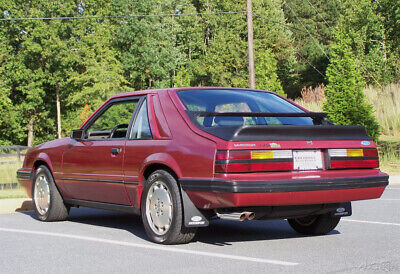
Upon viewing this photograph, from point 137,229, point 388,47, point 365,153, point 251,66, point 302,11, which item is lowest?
point 137,229

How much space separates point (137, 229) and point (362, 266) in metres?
3.35

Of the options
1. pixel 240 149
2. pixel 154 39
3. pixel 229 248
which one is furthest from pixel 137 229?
pixel 154 39

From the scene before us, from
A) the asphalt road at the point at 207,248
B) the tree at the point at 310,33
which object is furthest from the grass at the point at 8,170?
the tree at the point at 310,33

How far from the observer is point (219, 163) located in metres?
5.91

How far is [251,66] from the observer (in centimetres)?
2433

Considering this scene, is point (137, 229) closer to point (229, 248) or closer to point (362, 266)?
point (229, 248)

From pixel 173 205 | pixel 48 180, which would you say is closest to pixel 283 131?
pixel 173 205

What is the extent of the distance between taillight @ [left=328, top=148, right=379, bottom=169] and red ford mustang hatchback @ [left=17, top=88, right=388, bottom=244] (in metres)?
0.01

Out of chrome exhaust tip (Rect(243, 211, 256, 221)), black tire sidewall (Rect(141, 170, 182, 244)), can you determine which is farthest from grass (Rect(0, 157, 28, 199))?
chrome exhaust tip (Rect(243, 211, 256, 221))

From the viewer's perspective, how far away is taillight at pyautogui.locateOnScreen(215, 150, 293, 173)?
19.2 ft

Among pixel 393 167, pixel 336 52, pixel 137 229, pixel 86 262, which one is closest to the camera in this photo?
pixel 86 262

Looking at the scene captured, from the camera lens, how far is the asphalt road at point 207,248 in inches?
216

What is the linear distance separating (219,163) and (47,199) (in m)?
3.59

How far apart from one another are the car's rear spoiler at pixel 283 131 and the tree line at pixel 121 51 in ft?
124
